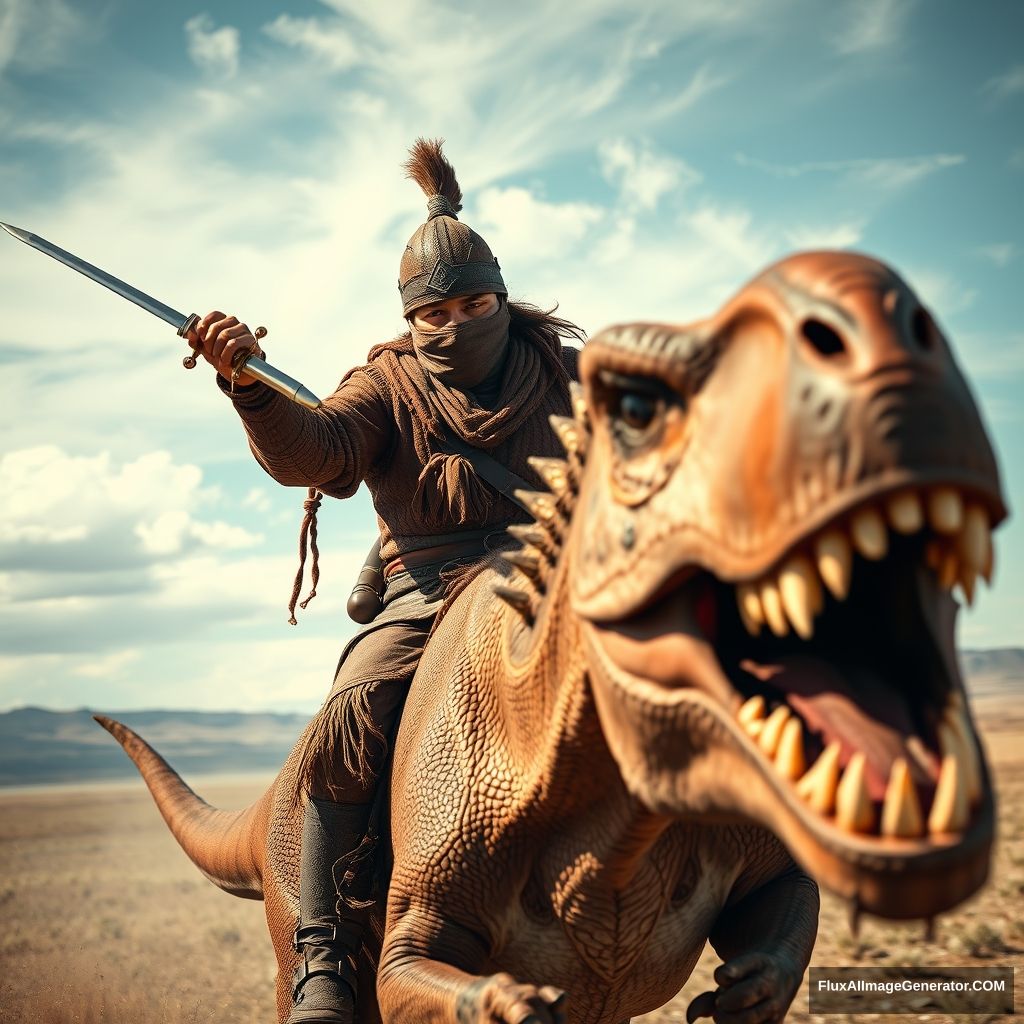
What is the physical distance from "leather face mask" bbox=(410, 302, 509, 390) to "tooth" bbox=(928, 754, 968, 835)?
2382mm

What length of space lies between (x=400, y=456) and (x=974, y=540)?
7.58ft

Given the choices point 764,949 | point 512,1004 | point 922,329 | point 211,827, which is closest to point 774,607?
point 922,329

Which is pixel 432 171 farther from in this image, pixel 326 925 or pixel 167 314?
pixel 326 925

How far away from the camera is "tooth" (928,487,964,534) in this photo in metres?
1.66

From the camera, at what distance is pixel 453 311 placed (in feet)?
12.6

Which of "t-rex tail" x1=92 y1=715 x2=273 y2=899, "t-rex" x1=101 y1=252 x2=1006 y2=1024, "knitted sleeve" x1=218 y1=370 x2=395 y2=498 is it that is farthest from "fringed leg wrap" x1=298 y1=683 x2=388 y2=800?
"t-rex tail" x1=92 y1=715 x2=273 y2=899

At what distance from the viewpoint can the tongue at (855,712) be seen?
1703mm

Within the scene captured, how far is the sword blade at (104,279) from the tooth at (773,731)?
2.30 meters

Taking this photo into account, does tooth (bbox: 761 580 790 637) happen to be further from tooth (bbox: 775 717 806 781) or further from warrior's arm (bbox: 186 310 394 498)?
warrior's arm (bbox: 186 310 394 498)

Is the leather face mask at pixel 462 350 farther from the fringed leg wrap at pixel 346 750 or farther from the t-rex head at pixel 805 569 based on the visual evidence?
the t-rex head at pixel 805 569

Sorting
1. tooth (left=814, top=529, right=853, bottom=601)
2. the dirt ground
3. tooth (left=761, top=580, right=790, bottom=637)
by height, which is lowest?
the dirt ground

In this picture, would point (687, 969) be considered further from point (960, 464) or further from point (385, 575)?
point (960, 464)

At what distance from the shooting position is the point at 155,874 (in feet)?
74.1

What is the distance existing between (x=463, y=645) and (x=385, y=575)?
0.92m
